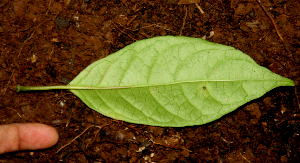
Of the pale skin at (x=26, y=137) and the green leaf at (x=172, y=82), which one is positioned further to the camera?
the pale skin at (x=26, y=137)

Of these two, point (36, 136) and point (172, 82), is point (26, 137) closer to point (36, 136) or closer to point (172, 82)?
point (36, 136)

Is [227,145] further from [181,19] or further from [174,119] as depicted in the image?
[181,19]

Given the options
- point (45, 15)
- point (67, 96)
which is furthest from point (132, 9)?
point (67, 96)

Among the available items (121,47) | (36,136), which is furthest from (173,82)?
(36,136)

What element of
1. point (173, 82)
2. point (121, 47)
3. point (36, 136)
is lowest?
point (173, 82)

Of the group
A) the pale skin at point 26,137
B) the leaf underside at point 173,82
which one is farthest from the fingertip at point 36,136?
the leaf underside at point 173,82

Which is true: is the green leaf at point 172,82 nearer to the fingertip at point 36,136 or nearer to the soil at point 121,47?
the soil at point 121,47
